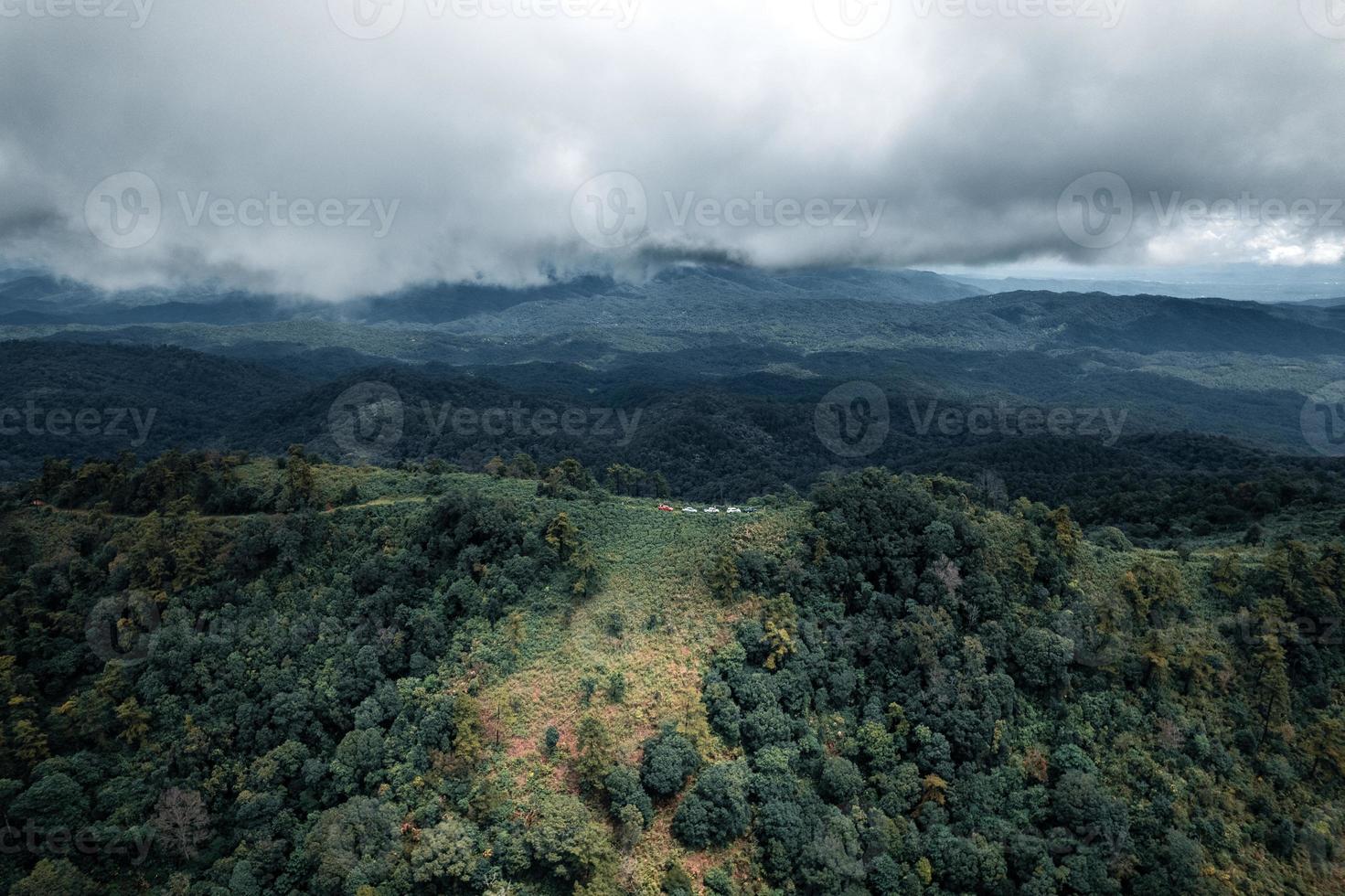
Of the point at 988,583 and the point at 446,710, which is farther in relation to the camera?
the point at 988,583

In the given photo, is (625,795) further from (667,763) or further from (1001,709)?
(1001,709)

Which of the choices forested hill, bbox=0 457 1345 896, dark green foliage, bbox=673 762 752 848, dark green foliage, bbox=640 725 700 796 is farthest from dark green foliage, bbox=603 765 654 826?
dark green foliage, bbox=673 762 752 848

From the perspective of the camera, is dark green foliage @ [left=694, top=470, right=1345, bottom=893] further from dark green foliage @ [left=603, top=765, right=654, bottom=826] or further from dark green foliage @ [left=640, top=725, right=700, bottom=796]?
dark green foliage @ [left=603, top=765, right=654, bottom=826]

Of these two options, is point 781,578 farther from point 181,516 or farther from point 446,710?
point 181,516

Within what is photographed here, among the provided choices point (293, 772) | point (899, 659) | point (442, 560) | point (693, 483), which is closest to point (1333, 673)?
point (899, 659)

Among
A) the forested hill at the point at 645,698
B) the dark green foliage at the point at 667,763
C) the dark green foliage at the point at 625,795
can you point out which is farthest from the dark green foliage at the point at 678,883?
the dark green foliage at the point at 667,763

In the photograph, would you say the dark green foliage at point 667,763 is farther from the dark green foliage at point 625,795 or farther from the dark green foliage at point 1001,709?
the dark green foliage at point 1001,709

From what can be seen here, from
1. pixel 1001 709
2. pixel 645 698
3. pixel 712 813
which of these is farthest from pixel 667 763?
pixel 1001 709
